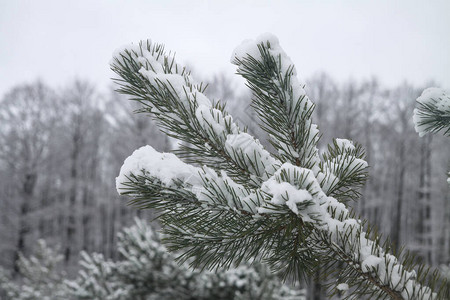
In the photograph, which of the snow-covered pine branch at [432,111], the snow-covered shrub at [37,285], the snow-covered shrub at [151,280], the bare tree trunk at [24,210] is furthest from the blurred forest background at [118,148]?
the snow-covered pine branch at [432,111]

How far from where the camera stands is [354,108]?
49.3 ft

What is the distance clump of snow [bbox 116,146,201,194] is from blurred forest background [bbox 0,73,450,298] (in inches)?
413

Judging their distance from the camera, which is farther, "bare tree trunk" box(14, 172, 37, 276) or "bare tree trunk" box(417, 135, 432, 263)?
"bare tree trunk" box(417, 135, 432, 263)

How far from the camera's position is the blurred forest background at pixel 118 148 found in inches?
530

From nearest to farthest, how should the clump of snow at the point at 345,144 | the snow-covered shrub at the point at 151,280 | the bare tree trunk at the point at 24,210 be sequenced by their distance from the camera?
1. the clump of snow at the point at 345,144
2. the snow-covered shrub at the point at 151,280
3. the bare tree trunk at the point at 24,210

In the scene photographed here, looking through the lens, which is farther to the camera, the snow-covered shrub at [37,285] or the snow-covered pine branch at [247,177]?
the snow-covered shrub at [37,285]

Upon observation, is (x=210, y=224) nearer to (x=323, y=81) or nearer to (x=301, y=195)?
(x=301, y=195)

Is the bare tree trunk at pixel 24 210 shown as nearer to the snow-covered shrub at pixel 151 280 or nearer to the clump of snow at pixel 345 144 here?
the snow-covered shrub at pixel 151 280

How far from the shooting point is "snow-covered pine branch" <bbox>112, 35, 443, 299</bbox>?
80 cm

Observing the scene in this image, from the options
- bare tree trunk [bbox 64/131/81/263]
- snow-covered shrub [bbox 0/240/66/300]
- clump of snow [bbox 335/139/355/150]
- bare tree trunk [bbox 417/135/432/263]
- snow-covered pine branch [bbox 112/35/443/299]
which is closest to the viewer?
snow-covered pine branch [bbox 112/35/443/299]

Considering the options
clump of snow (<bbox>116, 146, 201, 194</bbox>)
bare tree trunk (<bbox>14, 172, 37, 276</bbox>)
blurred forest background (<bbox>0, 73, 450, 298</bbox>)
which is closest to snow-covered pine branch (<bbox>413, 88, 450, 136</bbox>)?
clump of snow (<bbox>116, 146, 201, 194</bbox>)

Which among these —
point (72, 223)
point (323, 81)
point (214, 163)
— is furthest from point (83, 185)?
point (214, 163)

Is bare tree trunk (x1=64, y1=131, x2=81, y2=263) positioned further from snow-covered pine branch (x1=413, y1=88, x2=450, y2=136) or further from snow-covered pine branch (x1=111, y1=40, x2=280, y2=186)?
snow-covered pine branch (x1=413, y1=88, x2=450, y2=136)

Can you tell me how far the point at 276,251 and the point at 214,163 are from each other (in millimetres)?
312
